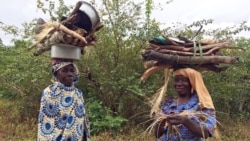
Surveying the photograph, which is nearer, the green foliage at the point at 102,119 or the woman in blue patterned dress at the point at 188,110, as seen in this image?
the woman in blue patterned dress at the point at 188,110

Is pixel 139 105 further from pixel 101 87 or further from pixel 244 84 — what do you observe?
pixel 244 84

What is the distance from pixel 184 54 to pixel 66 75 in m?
1.04

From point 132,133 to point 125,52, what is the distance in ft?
4.82

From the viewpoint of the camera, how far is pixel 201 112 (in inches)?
120

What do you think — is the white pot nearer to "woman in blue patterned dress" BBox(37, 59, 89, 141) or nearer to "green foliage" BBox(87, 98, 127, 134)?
"woman in blue patterned dress" BBox(37, 59, 89, 141)

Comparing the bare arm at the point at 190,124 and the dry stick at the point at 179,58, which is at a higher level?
the dry stick at the point at 179,58

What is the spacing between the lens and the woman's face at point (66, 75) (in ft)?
11.8

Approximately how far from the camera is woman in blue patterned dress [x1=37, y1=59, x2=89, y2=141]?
11.7 ft

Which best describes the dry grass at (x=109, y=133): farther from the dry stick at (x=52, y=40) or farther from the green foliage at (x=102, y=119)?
the dry stick at (x=52, y=40)

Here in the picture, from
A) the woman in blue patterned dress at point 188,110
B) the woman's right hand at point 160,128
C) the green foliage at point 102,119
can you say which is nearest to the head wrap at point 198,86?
the woman in blue patterned dress at point 188,110

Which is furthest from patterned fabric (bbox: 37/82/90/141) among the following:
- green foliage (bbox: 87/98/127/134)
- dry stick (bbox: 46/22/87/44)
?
green foliage (bbox: 87/98/127/134)

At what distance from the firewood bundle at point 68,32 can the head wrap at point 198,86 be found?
845 millimetres

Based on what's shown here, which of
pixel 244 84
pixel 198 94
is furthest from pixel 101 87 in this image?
pixel 198 94

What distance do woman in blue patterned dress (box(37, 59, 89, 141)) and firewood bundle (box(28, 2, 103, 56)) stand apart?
0.21 meters
